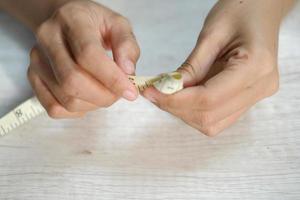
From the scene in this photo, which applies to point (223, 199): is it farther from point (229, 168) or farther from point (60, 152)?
point (60, 152)

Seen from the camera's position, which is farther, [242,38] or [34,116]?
[34,116]

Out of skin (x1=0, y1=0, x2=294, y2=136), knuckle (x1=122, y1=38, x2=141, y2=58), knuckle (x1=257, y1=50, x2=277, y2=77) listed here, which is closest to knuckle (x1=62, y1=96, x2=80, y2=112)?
skin (x1=0, y1=0, x2=294, y2=136)

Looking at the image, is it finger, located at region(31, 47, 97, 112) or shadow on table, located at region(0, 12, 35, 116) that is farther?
shadow on table, located at region(0, 12, 35, 116)

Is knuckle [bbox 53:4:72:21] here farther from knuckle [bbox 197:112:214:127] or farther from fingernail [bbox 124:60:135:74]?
knuckle [bbox 197:112:214:127]

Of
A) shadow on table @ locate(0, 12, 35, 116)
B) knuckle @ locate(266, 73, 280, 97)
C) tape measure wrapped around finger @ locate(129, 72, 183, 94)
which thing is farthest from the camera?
shadow on table @ locate(0, 12, 35, 116)

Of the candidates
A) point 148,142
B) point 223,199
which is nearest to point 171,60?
point 148,142

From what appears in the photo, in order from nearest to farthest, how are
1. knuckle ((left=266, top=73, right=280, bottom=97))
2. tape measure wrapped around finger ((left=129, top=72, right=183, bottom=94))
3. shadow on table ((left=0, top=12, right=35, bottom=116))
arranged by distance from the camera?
tape measure wrapped around finger ((left=129, top=72, right=183, bottom=94)), knuckle ((left=266, top=73, right=280, bottom=97)), shadow on table ((left=0, top=12, right=35, bottom=116))

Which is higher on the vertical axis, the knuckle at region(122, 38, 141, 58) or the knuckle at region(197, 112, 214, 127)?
the knuckle at region(122, 38, 141, 58)
